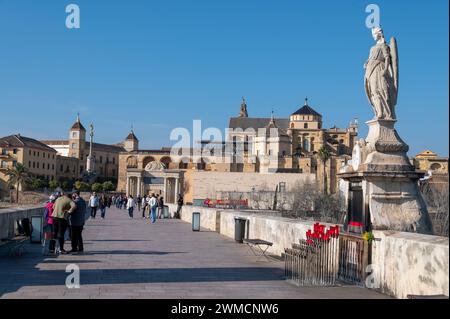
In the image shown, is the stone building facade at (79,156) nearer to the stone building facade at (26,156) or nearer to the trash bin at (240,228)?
the stone building facade at (26,156)

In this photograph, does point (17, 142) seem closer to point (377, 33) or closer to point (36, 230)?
point (36, 230)

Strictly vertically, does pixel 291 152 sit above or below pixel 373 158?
above

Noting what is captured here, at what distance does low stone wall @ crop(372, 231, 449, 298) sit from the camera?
24.0 ft

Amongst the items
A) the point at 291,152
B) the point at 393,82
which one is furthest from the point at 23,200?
the point at 393,82

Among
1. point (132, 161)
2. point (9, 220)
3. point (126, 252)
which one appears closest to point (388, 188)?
point (126, 252)

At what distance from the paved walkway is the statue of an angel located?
3.69m

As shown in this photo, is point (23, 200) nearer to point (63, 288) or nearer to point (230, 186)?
point (230, 186)

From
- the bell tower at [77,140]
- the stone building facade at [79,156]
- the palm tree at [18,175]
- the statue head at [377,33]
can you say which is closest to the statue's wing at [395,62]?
the statue head at [377,33]

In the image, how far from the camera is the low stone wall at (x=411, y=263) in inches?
289

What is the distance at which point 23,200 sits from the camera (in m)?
89.6

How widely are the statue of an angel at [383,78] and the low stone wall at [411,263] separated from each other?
300 cm

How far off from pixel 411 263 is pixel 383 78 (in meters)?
4.43

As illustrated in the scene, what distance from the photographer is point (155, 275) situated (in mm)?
10969
